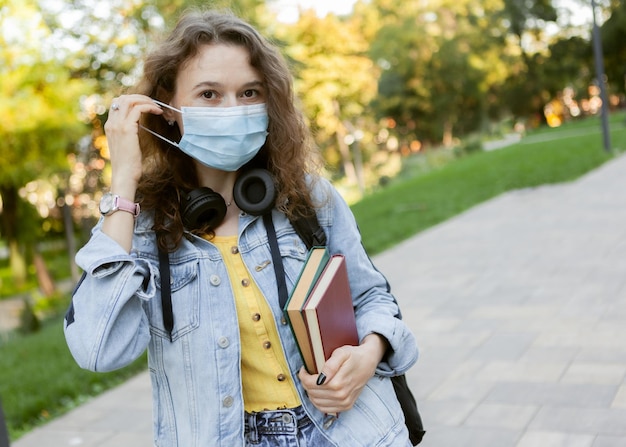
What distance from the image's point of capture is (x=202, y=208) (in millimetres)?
1832

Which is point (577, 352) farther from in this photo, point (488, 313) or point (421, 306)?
point (421, 306)

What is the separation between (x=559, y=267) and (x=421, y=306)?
1.55 metres

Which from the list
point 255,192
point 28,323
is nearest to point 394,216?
point 28,323

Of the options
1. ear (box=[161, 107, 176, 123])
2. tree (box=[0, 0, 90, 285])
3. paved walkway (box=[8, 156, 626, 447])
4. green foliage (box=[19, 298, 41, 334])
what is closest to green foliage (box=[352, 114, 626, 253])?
paved walkway (box=[8, 156, 626, 447])

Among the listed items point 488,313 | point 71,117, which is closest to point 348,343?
point 488,313

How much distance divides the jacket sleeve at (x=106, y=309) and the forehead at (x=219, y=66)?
0.47 m

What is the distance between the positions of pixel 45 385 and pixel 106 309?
15.9ft

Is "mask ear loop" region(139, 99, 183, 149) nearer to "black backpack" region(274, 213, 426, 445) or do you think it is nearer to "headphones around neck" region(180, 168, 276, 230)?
"headphones around neck" region(180, 168, 276, 230)

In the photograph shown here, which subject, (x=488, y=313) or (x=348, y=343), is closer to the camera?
(x=348, y=343)

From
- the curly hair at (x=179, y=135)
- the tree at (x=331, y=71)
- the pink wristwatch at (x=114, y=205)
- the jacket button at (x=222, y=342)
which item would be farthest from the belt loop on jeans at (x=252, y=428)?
the tree at (x=331, y=71)

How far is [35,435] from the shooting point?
493cm

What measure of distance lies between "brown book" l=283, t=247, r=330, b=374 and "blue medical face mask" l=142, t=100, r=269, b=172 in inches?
13.8

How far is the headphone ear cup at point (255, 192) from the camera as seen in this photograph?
1856 millimetres

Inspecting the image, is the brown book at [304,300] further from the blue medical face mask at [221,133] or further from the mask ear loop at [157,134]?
the mask ear loop at [157,134]
